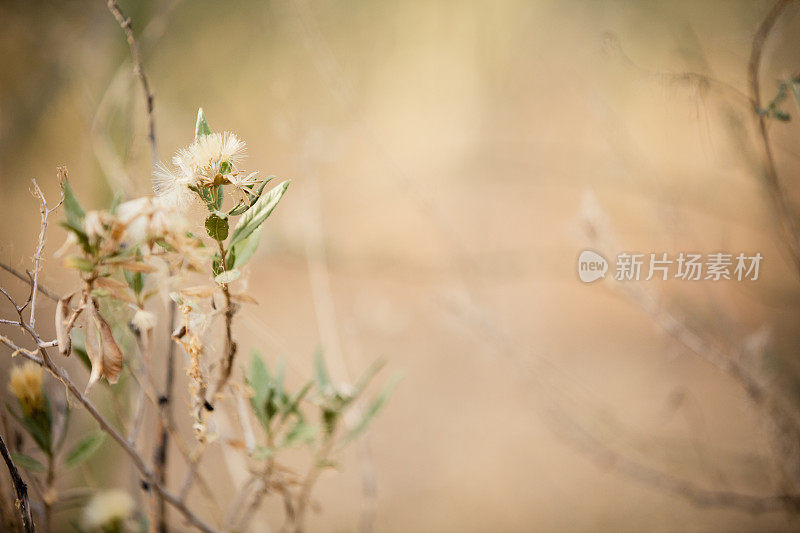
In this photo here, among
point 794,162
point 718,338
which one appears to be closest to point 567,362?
point 718,338

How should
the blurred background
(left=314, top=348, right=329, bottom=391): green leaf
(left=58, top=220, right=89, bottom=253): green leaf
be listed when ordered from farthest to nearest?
the blurred background, (left=314, top=348, right=329, bottom=391): green leaf, (left=58, top=220, right=89, bottom=253): green leaf

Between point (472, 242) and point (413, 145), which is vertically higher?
point (413, 145)

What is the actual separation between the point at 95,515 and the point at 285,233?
0.80 meters

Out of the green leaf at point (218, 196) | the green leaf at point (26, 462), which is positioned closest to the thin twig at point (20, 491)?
the green leaf at point (26, 462)

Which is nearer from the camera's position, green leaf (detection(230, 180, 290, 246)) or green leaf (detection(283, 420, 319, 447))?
green leaf (detection(230, 180, 290, 246))

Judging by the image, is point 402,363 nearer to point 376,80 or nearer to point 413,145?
point 413,145

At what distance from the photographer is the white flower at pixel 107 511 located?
0.40 meters

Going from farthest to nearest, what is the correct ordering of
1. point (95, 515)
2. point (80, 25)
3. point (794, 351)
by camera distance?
point (794, 351)
point (80, 25)
point (95, 515)

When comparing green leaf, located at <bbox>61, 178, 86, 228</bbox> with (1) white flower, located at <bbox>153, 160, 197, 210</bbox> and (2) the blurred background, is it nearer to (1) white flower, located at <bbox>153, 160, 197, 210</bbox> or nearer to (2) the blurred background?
(1) white flower, located at <bbox>153, 160, 197, 210</bbox>

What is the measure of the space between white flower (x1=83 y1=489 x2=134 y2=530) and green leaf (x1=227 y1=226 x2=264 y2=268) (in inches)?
9.5

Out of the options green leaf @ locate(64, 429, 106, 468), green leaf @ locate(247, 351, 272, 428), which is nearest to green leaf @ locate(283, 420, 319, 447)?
green leaf @ locate(247, 351, 272, 428)

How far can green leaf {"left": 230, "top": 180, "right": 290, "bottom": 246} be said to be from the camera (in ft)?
0.87

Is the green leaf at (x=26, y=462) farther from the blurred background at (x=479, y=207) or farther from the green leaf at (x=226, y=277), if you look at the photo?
the green leaf at (x=226, y=277)

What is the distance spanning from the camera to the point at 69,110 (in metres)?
0.63
